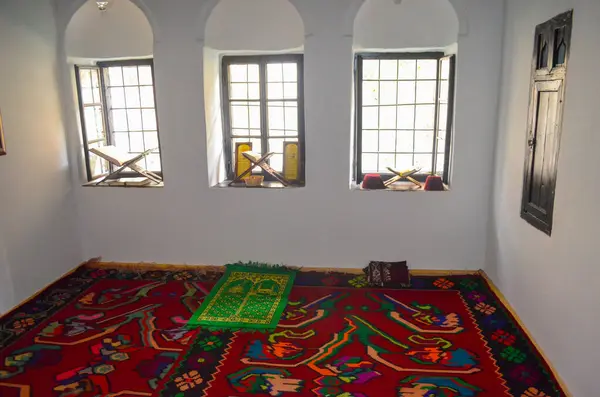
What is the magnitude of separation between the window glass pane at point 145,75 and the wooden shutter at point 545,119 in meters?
3.85

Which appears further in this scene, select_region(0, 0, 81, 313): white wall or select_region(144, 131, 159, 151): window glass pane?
select_region(144, 131, 159, 151): window glass pane

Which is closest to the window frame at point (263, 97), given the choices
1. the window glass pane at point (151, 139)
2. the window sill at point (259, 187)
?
the window sill at point (259, 187)

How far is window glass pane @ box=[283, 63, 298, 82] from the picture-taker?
17.1 feet

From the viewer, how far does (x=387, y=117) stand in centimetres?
525

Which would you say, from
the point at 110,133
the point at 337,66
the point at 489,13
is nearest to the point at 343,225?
the point at 337,66

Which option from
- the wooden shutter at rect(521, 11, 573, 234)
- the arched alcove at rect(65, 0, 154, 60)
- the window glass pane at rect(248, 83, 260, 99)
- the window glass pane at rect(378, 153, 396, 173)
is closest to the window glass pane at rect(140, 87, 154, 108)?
the arched alcove at rect(65, 0, 154, 60)

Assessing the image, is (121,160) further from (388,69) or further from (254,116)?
(388,69)

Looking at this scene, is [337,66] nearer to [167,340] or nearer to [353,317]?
[353,317]

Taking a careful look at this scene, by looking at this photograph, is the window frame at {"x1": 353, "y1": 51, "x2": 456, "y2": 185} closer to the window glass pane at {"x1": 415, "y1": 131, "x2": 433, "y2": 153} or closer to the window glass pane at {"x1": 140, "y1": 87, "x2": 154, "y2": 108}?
the window glass pane at {"x1": 415, "y1": 131, "x2": 433, "y2": 153}

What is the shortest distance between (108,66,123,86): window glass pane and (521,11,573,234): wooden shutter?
422 centimetres

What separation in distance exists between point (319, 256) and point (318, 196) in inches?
25.4

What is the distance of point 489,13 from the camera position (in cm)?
443

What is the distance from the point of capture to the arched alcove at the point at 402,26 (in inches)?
187

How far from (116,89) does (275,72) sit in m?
1.85
